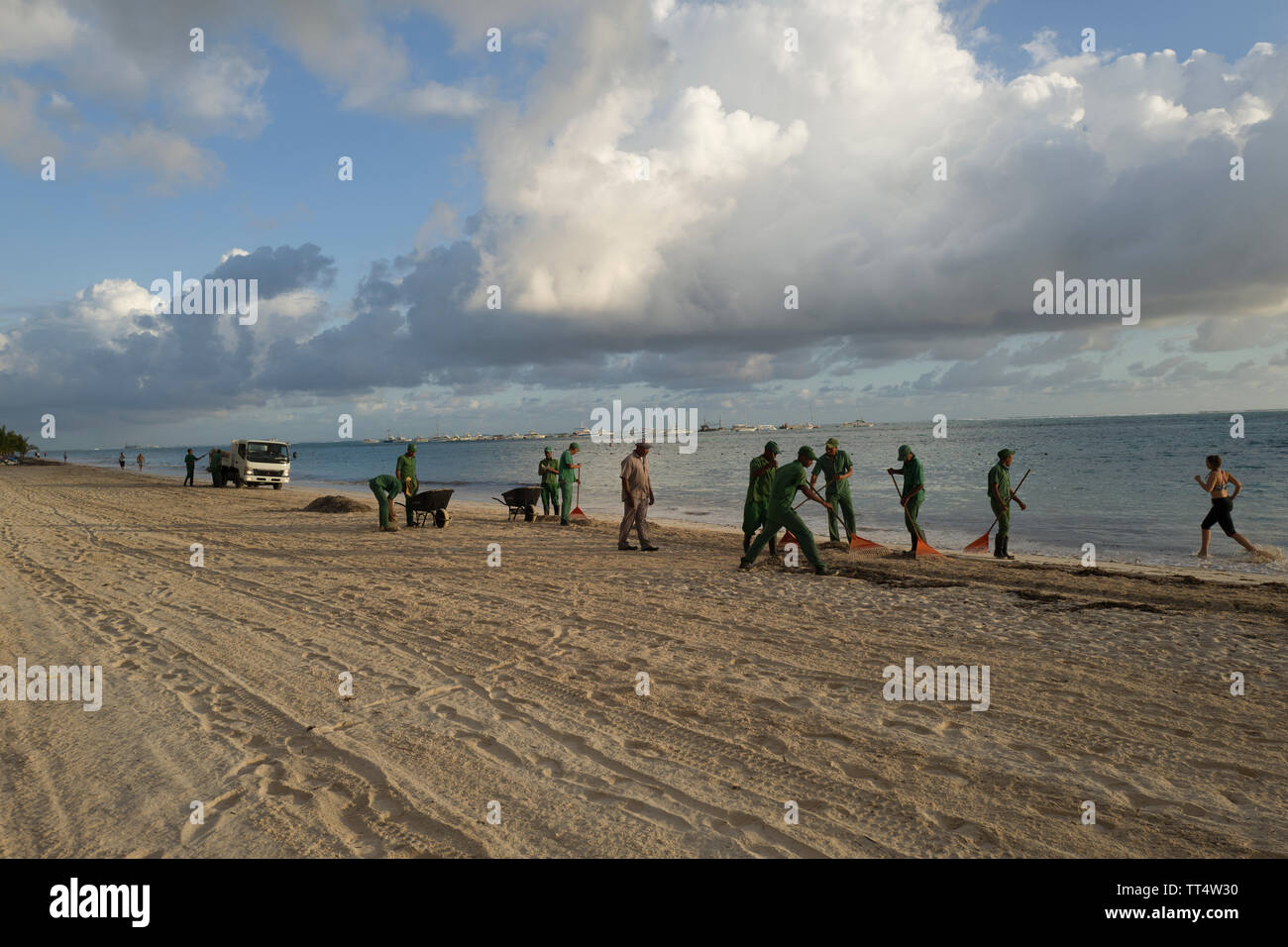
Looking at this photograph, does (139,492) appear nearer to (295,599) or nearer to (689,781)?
(295,599)

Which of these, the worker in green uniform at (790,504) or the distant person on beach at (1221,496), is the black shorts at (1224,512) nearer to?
the distant person on beach at (1221,496)

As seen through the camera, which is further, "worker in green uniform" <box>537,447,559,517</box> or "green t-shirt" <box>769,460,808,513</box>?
"worker in green uniform" <box>537,447,559,517</box>

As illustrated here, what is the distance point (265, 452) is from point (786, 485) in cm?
2807

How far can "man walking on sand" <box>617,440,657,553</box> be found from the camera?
12305mm

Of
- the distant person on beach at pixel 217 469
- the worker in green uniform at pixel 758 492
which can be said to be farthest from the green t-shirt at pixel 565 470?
the distant person on beach at pixel 217 469

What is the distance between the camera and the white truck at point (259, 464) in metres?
30.5

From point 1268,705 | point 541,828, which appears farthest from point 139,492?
point 1268,705

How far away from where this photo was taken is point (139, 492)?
94.5 ft

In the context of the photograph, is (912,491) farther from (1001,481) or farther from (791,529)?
(791,529)

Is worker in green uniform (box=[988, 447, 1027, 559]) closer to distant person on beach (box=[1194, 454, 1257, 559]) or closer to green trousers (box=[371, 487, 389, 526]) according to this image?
distant person on beach (box=[1194, 454, 1257, 559])

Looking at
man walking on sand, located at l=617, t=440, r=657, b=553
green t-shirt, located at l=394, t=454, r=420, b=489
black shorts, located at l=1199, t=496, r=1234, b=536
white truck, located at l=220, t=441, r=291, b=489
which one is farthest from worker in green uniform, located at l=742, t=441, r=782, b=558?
white truck, located at l=220, t=441, r=291, b=489

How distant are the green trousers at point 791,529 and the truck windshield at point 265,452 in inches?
1065

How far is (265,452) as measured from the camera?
31.1 meters
